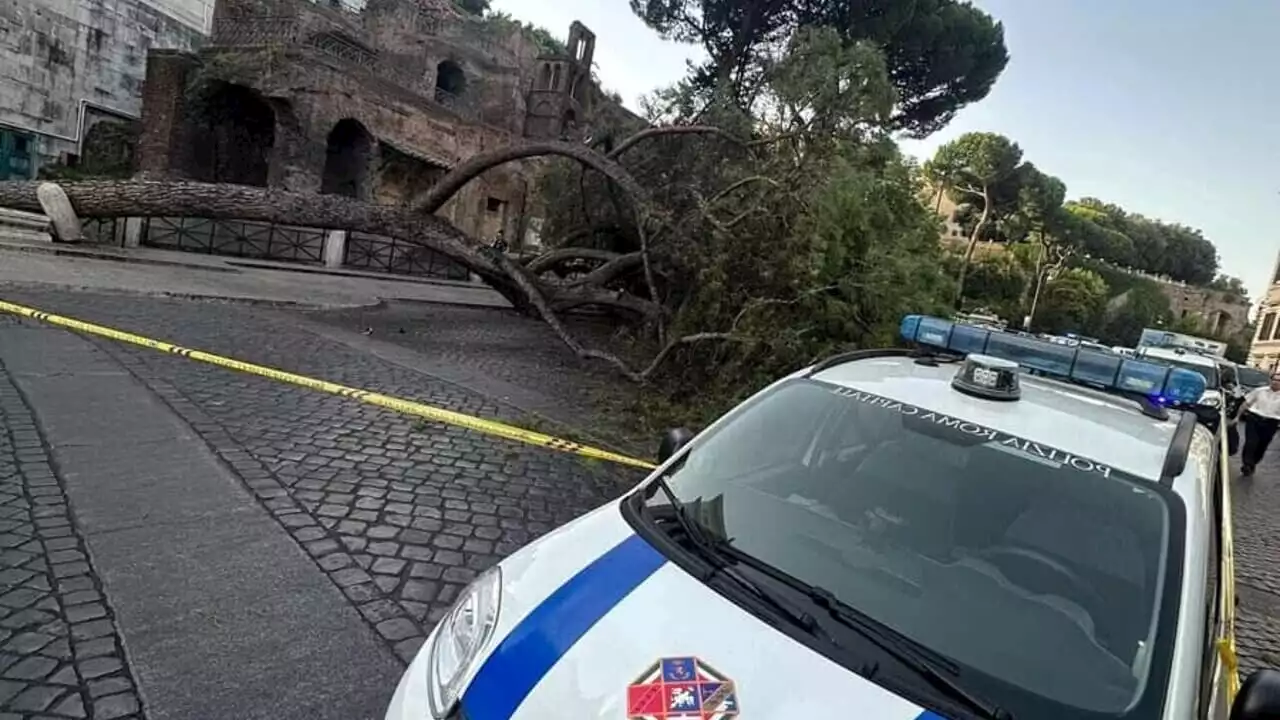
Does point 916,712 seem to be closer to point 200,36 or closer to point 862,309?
point 862,309

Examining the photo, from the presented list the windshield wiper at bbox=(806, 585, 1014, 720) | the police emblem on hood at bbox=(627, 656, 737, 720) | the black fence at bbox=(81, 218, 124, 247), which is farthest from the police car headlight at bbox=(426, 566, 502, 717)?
the black fence at bbox=(81, 218, 124, 247)

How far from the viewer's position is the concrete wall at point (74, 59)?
20.3 metres

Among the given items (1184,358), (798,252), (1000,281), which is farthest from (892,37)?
(1000,281)

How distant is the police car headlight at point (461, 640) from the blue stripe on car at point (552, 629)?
2.7 inches

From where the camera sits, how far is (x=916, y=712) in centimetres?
144

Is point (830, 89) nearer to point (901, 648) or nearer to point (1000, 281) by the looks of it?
point (901, 648)

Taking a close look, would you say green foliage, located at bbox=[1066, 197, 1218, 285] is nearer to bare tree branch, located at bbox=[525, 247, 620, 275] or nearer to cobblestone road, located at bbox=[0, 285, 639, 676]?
bare tree branch, located at bbox=[525, 247, 620, 275]

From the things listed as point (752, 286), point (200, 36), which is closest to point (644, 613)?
point (752, 286)

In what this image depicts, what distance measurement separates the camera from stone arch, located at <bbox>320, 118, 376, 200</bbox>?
971 inches

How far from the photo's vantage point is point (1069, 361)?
3.46 meters

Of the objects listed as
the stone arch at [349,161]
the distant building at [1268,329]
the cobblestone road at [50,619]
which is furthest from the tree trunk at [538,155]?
the distant building at [1268,329]

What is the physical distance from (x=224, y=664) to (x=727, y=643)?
197 cm

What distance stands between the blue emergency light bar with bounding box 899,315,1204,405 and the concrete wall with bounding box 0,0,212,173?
2673 centimetres

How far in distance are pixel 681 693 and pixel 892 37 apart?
24131 millimetres
